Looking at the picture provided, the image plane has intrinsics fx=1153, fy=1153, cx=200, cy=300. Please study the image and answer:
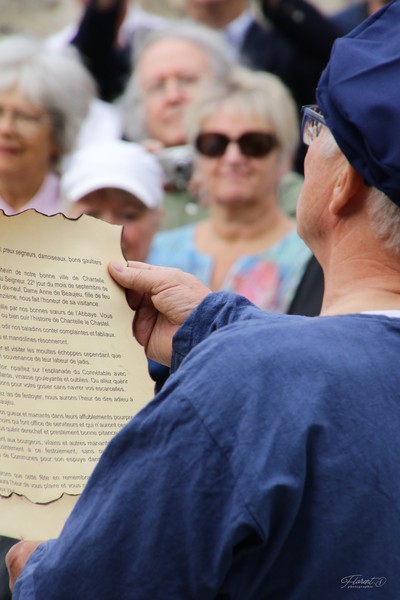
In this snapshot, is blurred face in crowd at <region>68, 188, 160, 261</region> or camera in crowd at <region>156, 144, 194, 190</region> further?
camera in crowd at <region>156, 144, 194, 190</region>

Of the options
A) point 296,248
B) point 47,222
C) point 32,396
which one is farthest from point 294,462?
point 296,248

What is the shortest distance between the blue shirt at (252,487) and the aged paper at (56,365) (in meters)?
0.27

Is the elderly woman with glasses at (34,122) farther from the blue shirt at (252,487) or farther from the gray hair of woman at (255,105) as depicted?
the blue shirt at (252,487)

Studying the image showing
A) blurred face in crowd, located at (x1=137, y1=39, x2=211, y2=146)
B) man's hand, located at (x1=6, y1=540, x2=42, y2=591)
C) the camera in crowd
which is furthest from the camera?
blurred face in crowd, located at (x1=137, y1=39, x2=211, y2=146)

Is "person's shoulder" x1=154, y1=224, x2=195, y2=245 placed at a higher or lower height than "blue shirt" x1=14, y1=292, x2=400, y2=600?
lower

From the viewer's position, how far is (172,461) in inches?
64.9

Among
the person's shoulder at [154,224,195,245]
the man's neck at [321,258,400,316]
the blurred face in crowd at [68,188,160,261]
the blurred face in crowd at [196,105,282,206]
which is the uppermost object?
the man's neck at [321,258,400,316]

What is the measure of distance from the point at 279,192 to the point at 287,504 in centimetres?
337

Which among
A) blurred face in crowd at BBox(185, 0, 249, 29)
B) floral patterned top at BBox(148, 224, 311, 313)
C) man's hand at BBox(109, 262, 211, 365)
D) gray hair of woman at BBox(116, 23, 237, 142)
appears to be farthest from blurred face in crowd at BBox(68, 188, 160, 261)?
man's hand at BBox(109, 262, 211, 365)

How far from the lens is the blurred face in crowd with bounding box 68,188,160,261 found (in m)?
4.45

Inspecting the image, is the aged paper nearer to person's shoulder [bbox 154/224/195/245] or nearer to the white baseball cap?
the white baseball cap

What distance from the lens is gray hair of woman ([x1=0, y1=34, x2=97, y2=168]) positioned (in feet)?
15.7

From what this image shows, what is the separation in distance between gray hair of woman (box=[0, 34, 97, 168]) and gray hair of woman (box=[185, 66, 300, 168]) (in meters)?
0.48

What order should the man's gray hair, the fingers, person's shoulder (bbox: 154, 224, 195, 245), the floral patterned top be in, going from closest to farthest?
1. the man's gray hair
2. the fingers
3. the floral patterned top
4. person's shoulder (bbox: 154, 224, 195, 245)
